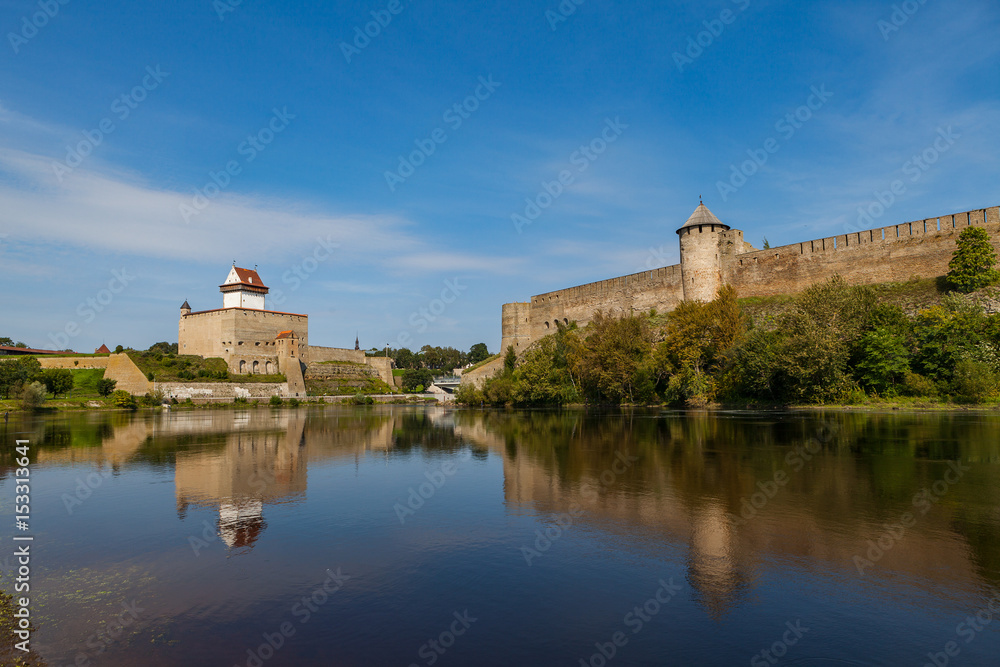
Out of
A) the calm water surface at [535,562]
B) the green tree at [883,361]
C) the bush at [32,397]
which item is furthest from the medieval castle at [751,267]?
the bush at [32,397]

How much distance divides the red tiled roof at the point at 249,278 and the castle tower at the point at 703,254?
175ft

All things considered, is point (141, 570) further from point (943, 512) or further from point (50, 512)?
point (943, 512)

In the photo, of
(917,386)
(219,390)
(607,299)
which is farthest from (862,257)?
(219,390)

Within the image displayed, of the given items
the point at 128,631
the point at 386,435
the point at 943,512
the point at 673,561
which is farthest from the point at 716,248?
the point at 128,631

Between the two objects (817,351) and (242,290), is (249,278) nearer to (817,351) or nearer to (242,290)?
(242,290)

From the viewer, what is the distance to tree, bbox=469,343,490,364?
420 ft

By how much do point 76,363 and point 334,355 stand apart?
26919mm

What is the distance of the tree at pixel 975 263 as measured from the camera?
26750 mm

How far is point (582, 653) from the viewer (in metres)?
3.98

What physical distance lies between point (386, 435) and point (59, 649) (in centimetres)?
1766

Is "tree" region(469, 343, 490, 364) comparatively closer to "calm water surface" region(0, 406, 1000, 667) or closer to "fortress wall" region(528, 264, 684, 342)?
"fortress wall" region(528, 264, 684, 342)

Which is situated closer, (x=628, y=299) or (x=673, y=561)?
(x=673, y=561)

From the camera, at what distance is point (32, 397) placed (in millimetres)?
40031

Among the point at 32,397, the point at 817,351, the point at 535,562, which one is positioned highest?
the point at 817,351
